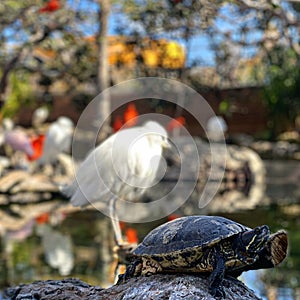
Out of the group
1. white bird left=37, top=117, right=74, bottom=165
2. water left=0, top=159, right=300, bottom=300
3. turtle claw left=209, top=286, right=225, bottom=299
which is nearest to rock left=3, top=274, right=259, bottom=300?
turtle claw left=209, top=286, right=225, bottom=299

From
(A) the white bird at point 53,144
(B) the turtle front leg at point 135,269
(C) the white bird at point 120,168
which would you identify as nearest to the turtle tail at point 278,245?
(B) the turtle front leg at point 135,269

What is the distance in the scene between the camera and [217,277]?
345 centimetres

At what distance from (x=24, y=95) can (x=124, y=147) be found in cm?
1835

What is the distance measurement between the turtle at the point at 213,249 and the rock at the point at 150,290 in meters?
0.05

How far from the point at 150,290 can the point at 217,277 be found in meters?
0.37

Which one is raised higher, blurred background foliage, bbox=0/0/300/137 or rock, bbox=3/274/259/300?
rock, bbox=3/274/259/300

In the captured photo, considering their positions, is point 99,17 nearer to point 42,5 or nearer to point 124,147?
point 42,5

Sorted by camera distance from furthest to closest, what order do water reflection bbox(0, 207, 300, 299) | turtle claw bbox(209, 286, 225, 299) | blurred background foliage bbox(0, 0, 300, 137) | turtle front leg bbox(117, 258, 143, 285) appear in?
1. blurred background foliage bbox(0, 0, 300, 137)
2. water reflection bbox(0, 207, 300, 299)
3. turtle front leg bbox(117, 258, 143, 285)
4. turtle claw bbox(209, 286, 225, 299)

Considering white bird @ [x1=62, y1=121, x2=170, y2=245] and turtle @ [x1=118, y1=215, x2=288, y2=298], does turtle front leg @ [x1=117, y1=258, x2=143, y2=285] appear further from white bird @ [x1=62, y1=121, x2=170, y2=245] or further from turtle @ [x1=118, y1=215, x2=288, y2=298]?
white bird @ [x1=62, y1=121, x2=170, y2=245]

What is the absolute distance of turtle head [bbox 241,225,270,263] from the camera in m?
3.46

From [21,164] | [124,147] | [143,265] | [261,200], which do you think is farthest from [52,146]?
[143,265]

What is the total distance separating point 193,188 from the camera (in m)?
15.3

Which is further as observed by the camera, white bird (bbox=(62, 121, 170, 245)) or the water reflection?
white bird (bbox=(62, 121, 170, 245))

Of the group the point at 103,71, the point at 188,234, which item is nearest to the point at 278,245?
the point at 188,234
